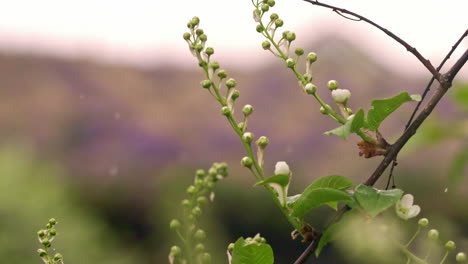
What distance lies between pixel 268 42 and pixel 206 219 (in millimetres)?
4288

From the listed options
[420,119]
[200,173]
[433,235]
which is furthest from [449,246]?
[200,173]

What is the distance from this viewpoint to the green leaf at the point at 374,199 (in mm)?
577

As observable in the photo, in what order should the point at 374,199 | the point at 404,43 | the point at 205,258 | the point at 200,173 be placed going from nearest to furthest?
1. the point at 374,199
2. the point at 404,43
3. the point at 205,258
4. the point at 200,173

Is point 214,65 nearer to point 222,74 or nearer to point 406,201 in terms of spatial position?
point 222,74

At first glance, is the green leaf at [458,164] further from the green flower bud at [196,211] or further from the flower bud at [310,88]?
the green flower bud at [196,211]

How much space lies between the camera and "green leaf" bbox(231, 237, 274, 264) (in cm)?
62

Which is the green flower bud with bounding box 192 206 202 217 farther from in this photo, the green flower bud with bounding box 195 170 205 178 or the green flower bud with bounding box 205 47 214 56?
the green flower bud with bounding box 205 47 214 56

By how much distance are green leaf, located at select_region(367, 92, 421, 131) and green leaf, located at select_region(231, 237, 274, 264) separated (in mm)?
156

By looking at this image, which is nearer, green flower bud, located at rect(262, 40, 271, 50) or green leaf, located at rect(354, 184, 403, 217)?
green leaf, located at rect(354, 184, 403, 217)

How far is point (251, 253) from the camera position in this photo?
24.4 inches

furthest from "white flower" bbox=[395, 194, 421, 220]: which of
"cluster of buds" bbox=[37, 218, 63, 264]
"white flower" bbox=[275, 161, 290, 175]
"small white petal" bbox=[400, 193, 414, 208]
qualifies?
"cluster of buds" bbox=[37, 218, 63, 264]

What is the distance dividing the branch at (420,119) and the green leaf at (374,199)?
1cm

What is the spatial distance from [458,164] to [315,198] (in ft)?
0.40

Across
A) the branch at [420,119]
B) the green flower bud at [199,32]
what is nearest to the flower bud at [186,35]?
the green flower bud at [199,32]
